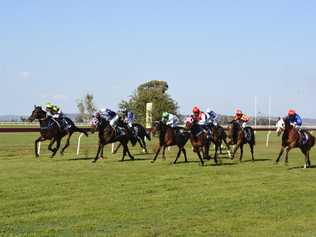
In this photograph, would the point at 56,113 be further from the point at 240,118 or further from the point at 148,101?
the point at 148,101

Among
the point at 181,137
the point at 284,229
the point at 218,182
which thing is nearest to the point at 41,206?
the point at 284,229

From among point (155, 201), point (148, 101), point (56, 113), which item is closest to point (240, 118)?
point (56, 113)

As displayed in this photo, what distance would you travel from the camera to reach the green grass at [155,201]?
954 cm

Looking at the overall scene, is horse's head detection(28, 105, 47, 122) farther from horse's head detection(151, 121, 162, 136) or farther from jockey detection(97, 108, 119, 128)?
horse's head detection(151, 121, 162, 136)

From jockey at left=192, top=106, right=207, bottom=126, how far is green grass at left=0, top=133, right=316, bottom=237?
211 cm

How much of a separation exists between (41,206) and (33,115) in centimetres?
1296

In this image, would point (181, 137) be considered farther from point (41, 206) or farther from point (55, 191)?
point (41, 206)

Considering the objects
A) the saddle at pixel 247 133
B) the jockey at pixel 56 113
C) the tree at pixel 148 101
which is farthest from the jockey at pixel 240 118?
the tree at pixel 148 101

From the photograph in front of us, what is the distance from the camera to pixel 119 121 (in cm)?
2391

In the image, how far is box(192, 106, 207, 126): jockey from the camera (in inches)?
842

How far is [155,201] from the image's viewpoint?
40.2 feet

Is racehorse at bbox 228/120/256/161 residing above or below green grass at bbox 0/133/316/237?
above

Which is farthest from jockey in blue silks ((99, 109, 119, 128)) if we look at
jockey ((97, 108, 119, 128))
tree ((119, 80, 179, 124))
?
tree ((119, 80, 179, 124))

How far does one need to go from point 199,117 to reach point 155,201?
9533mm
